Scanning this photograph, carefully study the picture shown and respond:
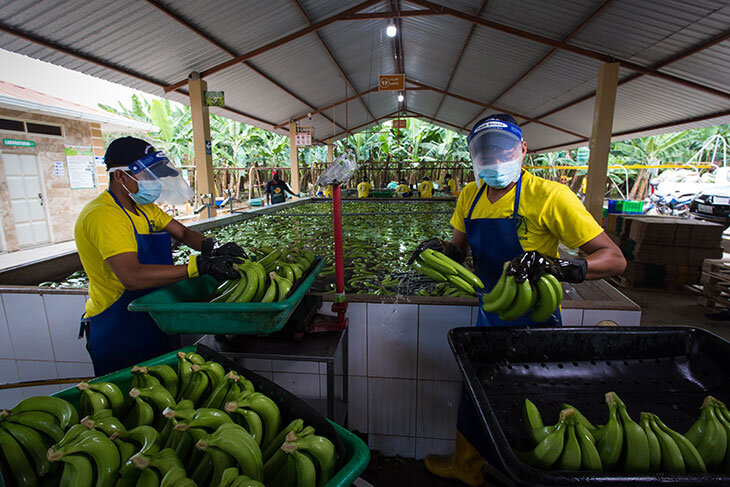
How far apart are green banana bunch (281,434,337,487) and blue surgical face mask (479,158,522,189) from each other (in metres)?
1.54

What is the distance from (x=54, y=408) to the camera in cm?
113

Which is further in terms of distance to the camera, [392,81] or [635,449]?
[392,81]

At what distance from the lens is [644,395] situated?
4.72 ft

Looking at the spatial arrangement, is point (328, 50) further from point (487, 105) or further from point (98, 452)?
point (98, 452)

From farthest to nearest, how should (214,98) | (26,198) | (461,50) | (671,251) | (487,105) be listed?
(487,105) < (461,50) < (26,198) < (214,98) < (671,251)

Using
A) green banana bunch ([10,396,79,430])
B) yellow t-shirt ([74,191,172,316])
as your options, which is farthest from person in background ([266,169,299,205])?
green banana bunch ([10,396,79,430])

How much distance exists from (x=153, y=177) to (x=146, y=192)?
0.33 feet

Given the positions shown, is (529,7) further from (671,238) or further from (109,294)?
(109,294)

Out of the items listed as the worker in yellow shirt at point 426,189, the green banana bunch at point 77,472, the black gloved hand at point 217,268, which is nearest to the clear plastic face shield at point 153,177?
Answer: the black gloved hand at point 217,268

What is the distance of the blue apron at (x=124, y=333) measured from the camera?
6.72ft

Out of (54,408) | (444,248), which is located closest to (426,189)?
(444,248)

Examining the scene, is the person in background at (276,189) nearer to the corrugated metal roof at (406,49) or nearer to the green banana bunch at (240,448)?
the corrugated metal roof at (406,49)

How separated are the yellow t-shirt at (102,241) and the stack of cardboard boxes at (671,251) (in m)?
7.51

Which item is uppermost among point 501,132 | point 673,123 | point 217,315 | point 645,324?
point 673,123
